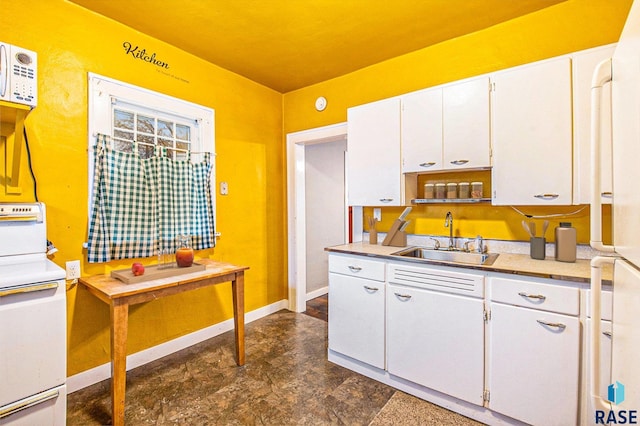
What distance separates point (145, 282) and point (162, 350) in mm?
948

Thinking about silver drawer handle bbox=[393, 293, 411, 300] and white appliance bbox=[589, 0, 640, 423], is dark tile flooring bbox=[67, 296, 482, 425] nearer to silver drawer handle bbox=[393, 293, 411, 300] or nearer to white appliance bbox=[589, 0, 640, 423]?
silver drawer handle bbox=[393, 293, 411, 300]

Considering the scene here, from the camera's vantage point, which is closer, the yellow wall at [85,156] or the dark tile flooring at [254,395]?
the dark tile flooring at [254,395]

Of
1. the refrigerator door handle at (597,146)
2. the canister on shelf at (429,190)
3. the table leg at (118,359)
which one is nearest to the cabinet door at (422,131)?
the canister on shelf at (429,190)

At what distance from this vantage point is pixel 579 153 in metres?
1.76

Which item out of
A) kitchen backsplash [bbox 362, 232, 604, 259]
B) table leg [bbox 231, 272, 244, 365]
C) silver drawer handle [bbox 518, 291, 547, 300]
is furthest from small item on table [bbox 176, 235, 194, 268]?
silver drawer handle [bbox 518, 291, 547, 300]

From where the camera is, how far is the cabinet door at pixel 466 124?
2.05m

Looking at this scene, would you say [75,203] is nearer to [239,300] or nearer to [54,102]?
[54,102]

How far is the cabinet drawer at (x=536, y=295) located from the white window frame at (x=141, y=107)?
7.96 ft

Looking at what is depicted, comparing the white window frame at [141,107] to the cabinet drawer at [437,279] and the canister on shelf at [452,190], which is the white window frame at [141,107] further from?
the canister on shelf at [452,190]

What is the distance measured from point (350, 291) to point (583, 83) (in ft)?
6.52

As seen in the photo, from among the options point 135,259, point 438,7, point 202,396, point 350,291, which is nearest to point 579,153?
point 438,7

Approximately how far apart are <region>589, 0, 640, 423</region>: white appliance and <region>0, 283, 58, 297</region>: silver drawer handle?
2.19 m

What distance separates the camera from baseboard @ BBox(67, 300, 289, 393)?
2.10m
